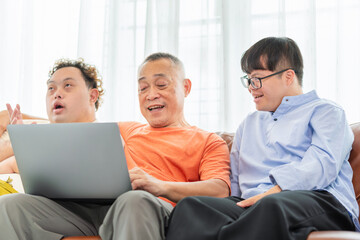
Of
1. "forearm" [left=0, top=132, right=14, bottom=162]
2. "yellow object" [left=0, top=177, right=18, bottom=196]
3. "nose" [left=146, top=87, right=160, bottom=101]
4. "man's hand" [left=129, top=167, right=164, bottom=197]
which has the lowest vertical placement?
"yellow object" [left=0, top=177, right=18, bottom=196]

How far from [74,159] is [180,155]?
19.0 inches

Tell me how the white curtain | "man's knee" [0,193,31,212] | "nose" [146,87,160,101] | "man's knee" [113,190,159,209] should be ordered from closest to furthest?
"man's knee" [113,190,159,209] < "man's knee" [0,193,31,212] < "nose" [146,87,160,101] < the white curtain

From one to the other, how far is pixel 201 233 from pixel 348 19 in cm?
205

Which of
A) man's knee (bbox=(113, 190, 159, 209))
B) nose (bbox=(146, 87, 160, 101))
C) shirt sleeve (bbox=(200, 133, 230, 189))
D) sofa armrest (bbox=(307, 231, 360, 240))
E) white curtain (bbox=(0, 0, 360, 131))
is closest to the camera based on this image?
sofa armrest (bbox=(307, 231, 360, 240))

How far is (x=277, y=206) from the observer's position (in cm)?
102

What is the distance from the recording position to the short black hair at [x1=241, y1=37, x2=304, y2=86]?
1587mm

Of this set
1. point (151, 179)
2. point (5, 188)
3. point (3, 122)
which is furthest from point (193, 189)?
point (3, 122)

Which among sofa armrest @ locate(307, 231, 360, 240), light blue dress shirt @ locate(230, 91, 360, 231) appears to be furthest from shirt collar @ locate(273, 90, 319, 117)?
sofa armrest @ locate(307, 231, 360, 240)

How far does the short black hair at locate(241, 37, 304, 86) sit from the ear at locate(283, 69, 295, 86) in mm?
26

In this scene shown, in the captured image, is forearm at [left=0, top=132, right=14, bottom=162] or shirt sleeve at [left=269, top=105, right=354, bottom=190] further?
forearm at [left=0, top=132, right=14, bottom=162]

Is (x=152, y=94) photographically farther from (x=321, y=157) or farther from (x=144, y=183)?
(x=321, y=157)

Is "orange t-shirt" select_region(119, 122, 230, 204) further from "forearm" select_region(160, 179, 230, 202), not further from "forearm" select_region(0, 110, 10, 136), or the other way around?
"forearm" select_region(0, 110, 10, 136)

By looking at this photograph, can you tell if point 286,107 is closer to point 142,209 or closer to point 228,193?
point 228,193

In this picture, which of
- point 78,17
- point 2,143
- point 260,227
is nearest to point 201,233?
point 260,227
